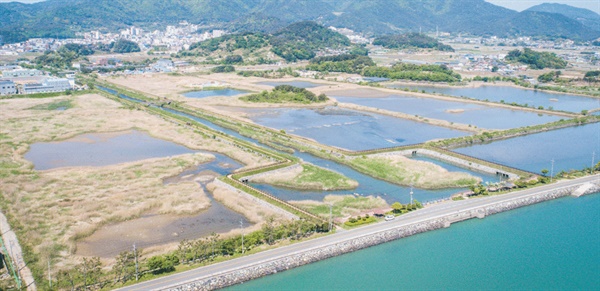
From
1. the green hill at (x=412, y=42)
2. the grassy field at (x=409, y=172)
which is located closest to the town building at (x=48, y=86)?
the grassy field at (x=409, y=172)

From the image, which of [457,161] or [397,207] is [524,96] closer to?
[457,161]

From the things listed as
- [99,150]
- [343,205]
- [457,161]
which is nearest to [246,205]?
[343,205]

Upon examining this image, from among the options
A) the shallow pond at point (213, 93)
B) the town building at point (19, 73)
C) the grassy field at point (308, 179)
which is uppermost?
the town building at point (19, 73)

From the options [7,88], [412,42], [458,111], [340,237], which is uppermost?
[412,42]

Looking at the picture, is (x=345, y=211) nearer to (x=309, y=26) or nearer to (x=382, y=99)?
(x=382, y=99)

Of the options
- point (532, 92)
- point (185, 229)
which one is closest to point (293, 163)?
point (185, 229)

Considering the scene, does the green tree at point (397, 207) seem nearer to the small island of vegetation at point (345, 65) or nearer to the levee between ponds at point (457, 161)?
the levee between ponds at point (457, 161)
